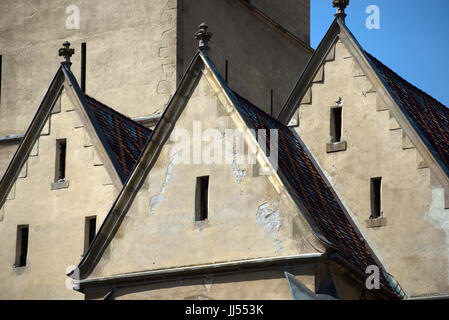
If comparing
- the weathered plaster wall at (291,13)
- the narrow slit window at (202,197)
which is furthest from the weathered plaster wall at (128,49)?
the narrow slit window at (202,197)

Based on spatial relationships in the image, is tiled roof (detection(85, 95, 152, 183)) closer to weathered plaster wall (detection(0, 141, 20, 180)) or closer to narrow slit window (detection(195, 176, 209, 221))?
narrow slit window (detection(195, 176, 209, 221))

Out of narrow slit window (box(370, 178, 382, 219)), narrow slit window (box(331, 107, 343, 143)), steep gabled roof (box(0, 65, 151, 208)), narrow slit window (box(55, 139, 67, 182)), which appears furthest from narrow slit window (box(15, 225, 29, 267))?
narrow slit window (box(370, 178, 382, 219))

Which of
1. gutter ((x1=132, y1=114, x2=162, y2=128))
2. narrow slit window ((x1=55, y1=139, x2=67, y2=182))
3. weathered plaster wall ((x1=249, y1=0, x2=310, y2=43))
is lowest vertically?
narrow slit window ((x1=55, y1=139, x2=67, y2=182))

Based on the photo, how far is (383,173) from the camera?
31.0 metres

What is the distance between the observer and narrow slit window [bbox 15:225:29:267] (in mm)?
32156

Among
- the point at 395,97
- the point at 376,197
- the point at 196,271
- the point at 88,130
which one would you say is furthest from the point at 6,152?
the point at 196,271

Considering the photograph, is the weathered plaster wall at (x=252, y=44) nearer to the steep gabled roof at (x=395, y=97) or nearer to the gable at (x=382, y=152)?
the steep gabled roof at (x=395, y=97)

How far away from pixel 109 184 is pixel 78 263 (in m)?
1.92

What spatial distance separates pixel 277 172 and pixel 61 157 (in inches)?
266

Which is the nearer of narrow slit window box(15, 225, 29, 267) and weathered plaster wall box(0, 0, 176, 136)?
narrow slit window box(15, 225, 29, 267)

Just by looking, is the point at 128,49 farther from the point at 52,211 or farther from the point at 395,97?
the point at 395,97

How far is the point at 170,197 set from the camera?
2883cm

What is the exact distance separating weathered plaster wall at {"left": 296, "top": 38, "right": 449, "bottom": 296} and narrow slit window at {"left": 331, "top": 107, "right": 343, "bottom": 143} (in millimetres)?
113
